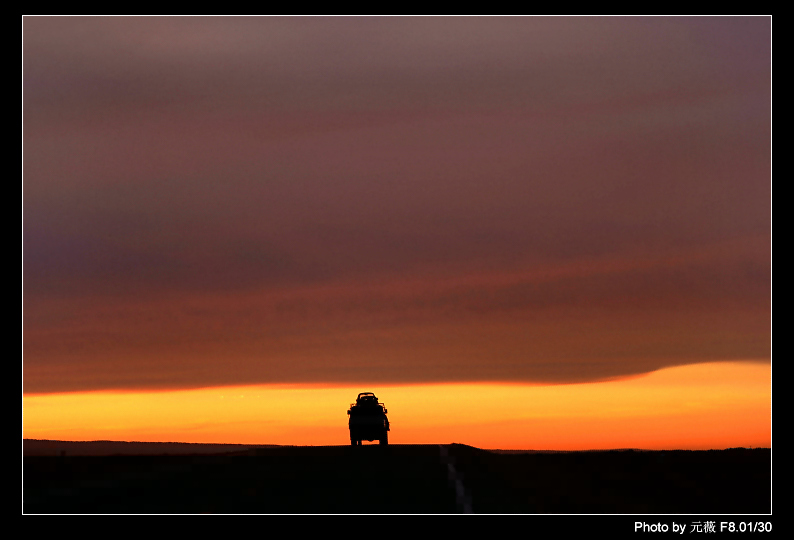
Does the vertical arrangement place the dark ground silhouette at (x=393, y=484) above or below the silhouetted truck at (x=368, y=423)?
below

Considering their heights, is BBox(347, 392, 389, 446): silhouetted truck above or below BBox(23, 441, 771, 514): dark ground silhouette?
above

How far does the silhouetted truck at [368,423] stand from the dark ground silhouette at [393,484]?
1170 centimetres

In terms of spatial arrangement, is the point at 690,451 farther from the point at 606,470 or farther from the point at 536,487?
the point at 536,487

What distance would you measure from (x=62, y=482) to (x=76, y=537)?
35.4ft

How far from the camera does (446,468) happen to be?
1188 inches

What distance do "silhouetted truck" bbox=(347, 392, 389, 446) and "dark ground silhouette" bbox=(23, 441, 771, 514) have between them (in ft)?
38.4

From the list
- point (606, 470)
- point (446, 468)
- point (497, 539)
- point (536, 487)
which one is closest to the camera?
point (497, 539)

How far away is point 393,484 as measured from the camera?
24953 millimetres

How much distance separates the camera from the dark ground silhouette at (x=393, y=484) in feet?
69.2

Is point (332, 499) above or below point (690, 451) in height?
below

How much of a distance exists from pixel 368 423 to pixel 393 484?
26811 millimetres

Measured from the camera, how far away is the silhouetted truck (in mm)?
51500

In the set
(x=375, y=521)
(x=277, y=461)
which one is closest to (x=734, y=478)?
(x=277, y=461)

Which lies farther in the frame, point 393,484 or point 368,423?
point 368,423
